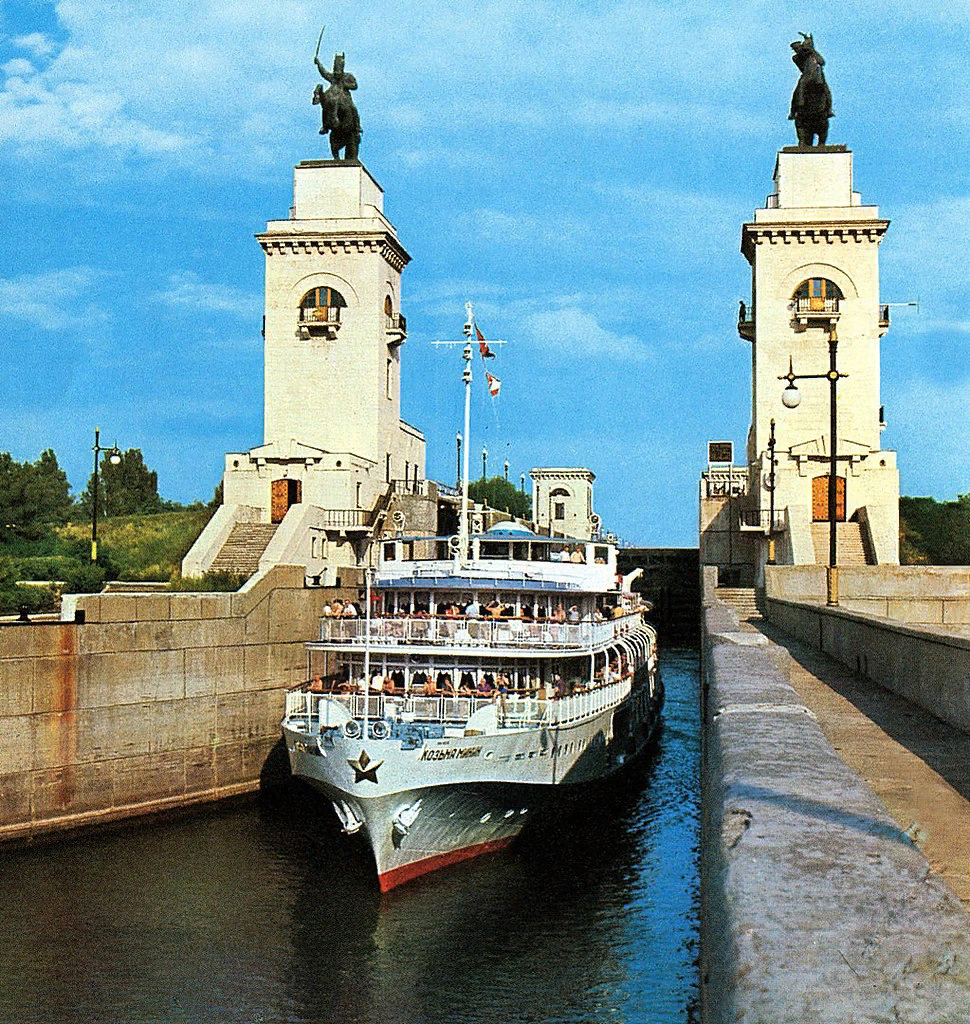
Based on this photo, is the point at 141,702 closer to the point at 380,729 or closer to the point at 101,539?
the point at 380,729

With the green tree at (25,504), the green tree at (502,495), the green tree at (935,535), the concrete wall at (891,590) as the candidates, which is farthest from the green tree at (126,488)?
the concrete wall at (891,590)

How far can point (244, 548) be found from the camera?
4522 centimetres

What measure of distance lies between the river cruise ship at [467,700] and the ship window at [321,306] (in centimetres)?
2446

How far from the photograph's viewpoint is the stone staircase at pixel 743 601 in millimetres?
41134

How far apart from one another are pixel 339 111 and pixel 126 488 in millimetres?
46870

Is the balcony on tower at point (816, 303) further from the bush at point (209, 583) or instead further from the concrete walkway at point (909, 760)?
the concrete walkway at point (909, 760)

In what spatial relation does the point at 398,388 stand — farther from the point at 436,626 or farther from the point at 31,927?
the point at 31,927

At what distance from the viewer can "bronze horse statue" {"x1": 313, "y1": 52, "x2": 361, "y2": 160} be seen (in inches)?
2260

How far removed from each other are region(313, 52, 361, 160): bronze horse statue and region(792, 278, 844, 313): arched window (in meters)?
23.0

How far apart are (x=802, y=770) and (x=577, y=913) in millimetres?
16830

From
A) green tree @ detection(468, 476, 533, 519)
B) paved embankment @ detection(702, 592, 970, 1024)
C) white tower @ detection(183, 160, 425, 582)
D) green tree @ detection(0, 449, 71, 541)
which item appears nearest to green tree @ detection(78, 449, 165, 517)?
green tree @ detection(0, 449, 71, 541)

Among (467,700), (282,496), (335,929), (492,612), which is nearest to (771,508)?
(282,496)

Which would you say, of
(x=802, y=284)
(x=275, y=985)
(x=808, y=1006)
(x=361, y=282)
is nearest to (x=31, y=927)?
(x=275, y=985)

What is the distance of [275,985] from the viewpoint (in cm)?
1820
